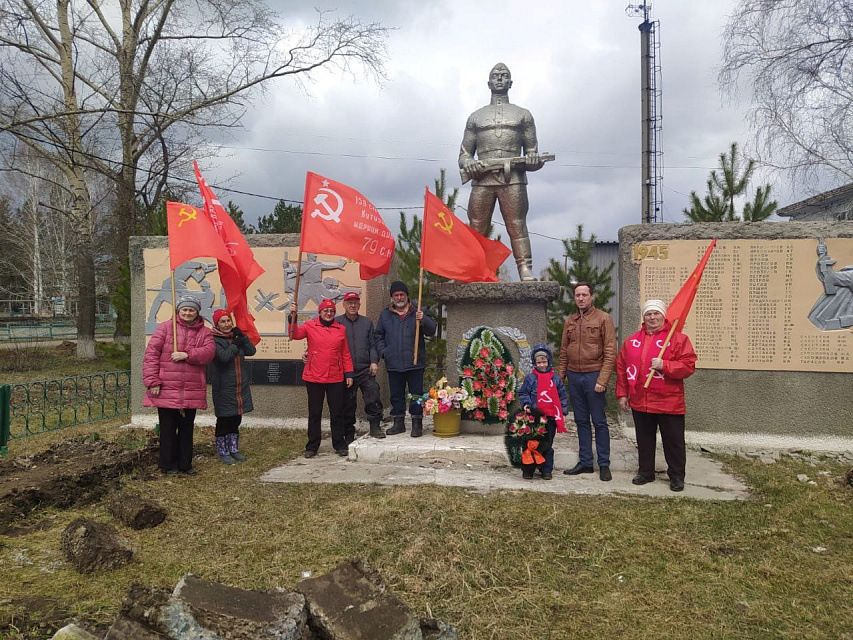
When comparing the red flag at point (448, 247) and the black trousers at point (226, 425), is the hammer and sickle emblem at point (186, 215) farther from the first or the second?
the red flag at point (448, 247)

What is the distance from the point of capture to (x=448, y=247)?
5918 millimetres

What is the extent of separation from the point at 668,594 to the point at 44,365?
14626 mm

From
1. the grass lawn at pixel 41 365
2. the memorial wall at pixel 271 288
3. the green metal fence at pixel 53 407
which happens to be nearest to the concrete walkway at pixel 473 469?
the memorial wall at pixel 271 288

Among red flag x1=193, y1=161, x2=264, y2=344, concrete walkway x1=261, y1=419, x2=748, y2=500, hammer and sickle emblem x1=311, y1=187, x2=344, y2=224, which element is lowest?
concrete walkway x1=261, y1=419, x2=748, y2=500

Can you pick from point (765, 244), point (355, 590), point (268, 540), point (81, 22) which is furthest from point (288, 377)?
point (81, 22)

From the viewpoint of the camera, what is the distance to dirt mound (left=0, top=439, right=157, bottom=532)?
4.07 meters

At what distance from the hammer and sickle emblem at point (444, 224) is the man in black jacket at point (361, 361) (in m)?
1.13

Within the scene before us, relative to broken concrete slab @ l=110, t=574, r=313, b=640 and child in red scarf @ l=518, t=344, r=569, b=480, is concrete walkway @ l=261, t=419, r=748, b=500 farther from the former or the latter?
broken concrete slab @ l=110, t=574, r=313, b=640

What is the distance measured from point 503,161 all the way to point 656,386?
3132 millimetres

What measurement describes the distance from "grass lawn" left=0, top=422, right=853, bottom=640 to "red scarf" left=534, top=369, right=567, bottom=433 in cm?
65

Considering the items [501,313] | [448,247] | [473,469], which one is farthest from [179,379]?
[501,313]

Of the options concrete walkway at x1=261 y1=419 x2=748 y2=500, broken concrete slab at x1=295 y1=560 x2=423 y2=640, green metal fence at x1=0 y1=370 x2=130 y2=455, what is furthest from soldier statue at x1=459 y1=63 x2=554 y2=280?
green metal fence at x1=0 y1=370 x2=130 y2=455

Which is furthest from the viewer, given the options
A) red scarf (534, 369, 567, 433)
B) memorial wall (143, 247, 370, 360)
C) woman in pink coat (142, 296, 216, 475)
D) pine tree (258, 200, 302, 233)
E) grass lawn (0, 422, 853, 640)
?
pine tree (258, 200, 302, 233)

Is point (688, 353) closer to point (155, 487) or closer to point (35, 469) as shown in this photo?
point (155, 487)
